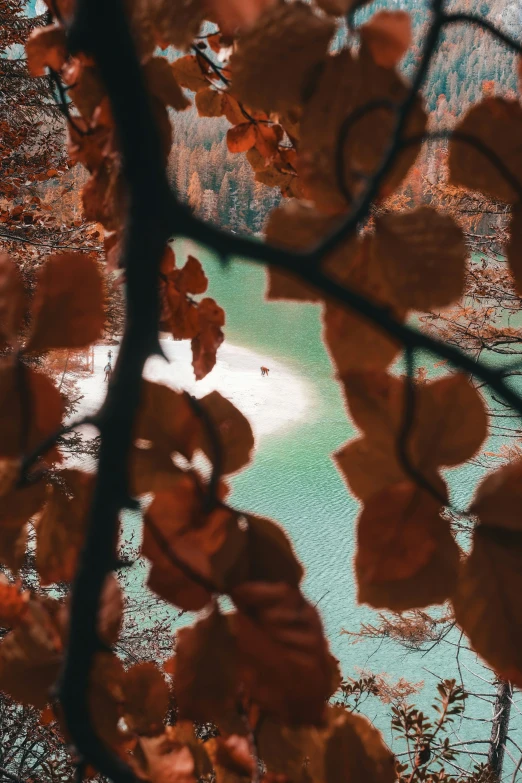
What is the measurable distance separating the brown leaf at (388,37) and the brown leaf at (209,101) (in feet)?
0.49

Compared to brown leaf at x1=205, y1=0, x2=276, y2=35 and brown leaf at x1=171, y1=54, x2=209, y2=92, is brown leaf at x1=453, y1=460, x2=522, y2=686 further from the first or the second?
brown leaf at x1=171, y1=54, x2=209, y2=92

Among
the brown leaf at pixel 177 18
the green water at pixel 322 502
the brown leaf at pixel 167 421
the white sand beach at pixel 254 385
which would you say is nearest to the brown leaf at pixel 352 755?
the brown leaf at pixel 167 421

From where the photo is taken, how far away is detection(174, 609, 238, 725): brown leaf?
133 mm

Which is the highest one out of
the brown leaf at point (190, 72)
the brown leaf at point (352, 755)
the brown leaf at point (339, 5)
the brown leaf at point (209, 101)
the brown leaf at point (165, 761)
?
the brown leaf at point (209, 101)

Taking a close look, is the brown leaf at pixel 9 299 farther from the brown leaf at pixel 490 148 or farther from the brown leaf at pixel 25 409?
the brown leaf at pixel 490 148

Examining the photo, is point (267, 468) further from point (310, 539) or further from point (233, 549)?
point (233, 549)

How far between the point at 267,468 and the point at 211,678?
21.6 feet

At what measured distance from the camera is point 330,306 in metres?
0.14

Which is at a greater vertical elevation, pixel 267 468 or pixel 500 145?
pixel 267 468

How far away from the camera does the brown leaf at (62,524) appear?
177mm

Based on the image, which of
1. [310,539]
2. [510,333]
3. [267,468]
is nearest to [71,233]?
[510,333]

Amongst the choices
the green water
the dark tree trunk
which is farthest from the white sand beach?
the dark tree trunk

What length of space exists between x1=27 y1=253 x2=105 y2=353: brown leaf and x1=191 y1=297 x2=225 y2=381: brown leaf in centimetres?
8

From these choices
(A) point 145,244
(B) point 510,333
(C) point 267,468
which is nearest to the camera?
(A) point 145,244
